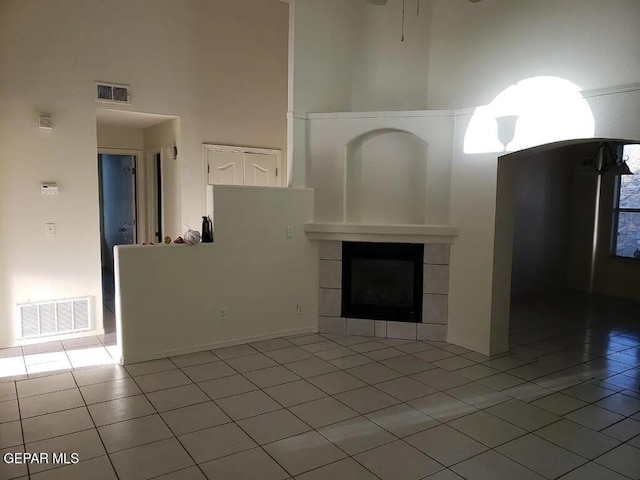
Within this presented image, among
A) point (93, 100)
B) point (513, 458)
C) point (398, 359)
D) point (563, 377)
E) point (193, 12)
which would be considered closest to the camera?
point (513, 458)

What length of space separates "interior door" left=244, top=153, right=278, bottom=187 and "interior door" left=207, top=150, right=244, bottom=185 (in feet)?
0.30

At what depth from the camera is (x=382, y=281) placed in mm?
5289

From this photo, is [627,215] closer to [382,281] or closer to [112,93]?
[382,281]

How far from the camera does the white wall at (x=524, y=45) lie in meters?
3.51

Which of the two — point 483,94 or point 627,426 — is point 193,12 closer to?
point 483,94

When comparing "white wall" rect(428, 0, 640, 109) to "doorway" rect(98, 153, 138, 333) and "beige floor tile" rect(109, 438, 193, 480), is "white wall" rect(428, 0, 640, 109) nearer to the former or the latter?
"beige floor tile" rect(109, 438, 193, 480)

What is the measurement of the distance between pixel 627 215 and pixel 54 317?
812 cm

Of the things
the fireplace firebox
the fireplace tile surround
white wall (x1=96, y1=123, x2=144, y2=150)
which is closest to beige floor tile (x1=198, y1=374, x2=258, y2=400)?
the fireplace tile surround

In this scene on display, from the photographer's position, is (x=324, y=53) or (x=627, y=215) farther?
(x=627, y=215)

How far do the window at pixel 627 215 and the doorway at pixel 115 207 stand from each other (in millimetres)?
7343

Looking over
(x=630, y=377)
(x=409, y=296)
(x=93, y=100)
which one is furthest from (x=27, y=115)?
(x=630, y=377)

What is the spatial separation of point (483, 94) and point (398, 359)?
2.68 m

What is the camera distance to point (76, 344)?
4832mm

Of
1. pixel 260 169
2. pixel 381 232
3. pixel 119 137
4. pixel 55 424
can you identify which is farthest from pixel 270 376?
pixel 119 137
